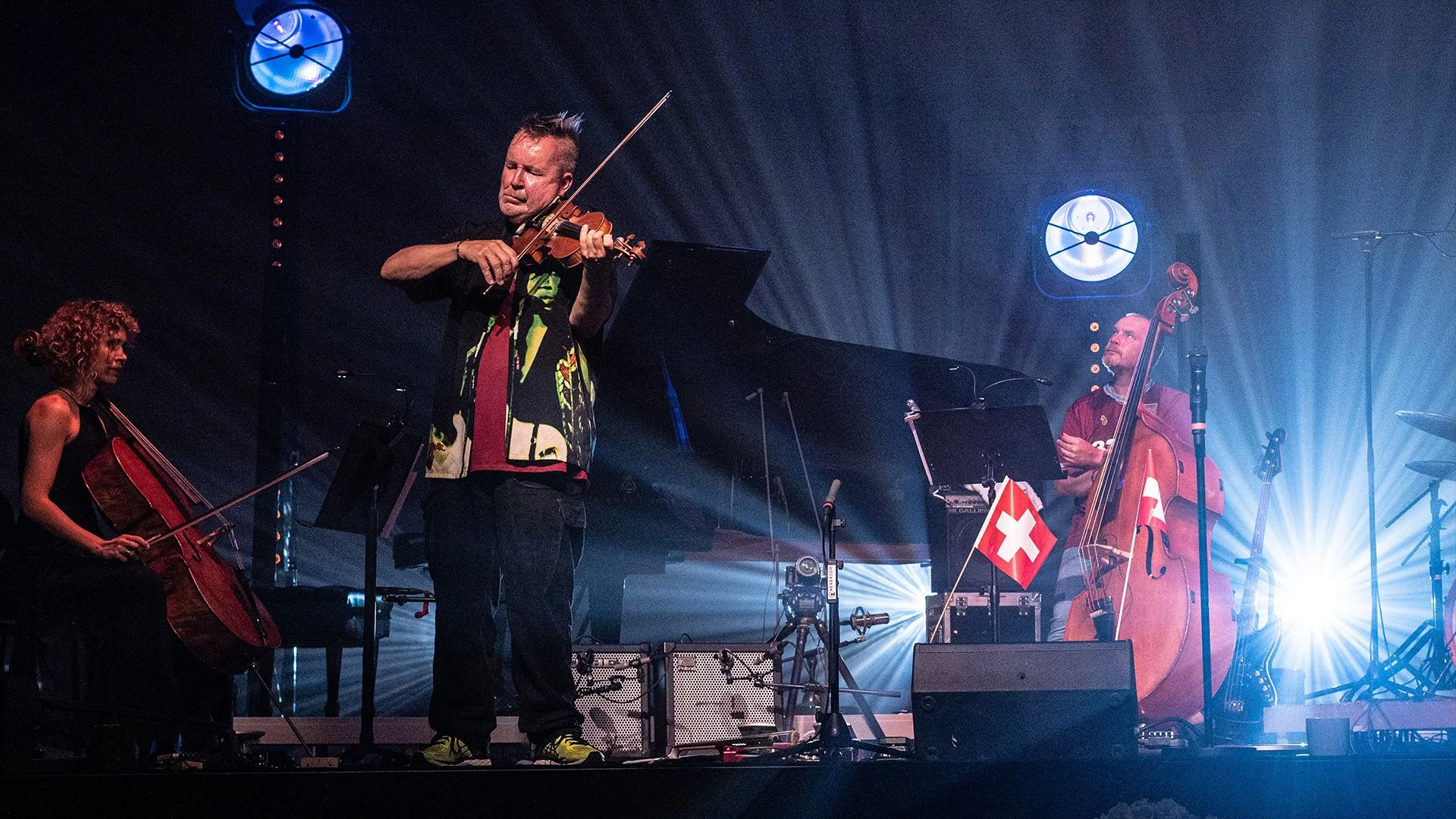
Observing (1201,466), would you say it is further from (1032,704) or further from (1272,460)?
(1272,460)

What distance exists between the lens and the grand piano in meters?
4.83

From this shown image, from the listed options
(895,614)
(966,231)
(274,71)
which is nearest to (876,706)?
(895,614)

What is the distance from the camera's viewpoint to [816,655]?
17.2ft

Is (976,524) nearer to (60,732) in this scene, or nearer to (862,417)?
(862,417)

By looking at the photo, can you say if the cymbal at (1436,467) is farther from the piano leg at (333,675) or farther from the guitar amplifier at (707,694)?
the piano leg at (333,675)

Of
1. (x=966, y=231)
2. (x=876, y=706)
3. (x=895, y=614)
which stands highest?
(x=966, y=231)

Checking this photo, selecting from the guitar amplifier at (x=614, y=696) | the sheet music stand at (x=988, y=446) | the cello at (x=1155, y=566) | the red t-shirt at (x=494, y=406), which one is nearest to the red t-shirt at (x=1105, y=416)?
the cello at (x=1155, y=566)

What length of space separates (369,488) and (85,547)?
2.63 ft

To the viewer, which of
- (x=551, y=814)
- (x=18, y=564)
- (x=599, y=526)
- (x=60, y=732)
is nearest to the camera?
(x=551, y=814)

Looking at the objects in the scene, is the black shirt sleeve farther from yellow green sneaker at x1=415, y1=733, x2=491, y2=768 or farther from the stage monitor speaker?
the stage monitor speaker

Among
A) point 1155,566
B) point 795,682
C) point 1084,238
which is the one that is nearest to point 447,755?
point 795,682

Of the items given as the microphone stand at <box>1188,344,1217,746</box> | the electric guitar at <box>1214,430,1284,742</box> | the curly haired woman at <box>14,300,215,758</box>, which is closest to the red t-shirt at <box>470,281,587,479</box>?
the curly haired woman at <box>14,300,215,758</box>

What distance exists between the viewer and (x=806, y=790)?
2516mm

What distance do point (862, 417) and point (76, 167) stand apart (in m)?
3.97
